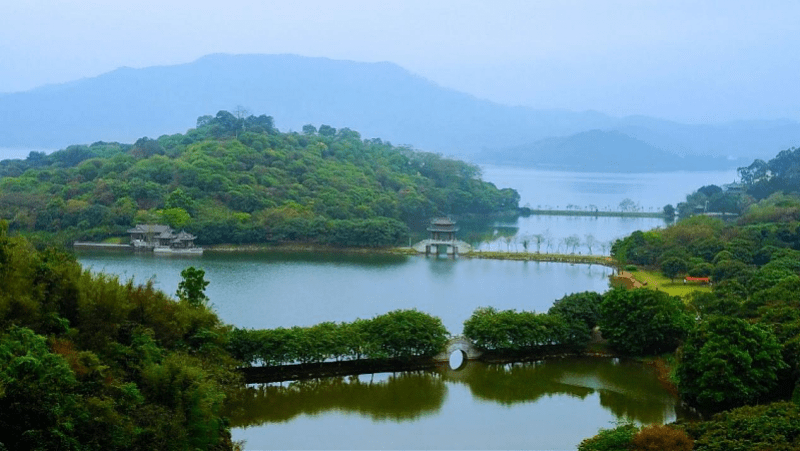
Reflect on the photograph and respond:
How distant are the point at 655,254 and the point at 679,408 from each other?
46.1ft

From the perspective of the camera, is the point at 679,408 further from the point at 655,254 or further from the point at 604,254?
the point at 604,254

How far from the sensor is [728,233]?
2855 cm

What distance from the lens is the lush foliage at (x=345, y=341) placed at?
48.0 feet

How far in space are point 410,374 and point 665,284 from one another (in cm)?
1152

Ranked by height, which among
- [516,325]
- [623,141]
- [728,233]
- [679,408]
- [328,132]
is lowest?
[679,408]

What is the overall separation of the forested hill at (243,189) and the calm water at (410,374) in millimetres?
2530

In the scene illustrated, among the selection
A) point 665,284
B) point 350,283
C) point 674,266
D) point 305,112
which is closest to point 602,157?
point 305,112

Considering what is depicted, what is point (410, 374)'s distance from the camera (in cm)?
1559

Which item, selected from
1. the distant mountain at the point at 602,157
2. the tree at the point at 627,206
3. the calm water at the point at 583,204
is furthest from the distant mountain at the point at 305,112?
the tree at the point at 627,206

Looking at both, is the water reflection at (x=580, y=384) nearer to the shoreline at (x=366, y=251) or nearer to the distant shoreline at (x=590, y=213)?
the shoreline at (x=366, y=251)

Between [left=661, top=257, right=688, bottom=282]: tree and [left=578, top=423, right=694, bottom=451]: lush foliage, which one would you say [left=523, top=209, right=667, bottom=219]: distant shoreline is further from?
[left=578, top=423, right=694, bottom=451]: lush foliage

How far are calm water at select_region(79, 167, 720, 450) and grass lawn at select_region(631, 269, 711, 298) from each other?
48.8 inches

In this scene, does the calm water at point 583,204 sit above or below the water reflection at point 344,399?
above

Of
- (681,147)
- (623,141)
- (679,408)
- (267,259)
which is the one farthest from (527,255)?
(681,147)
